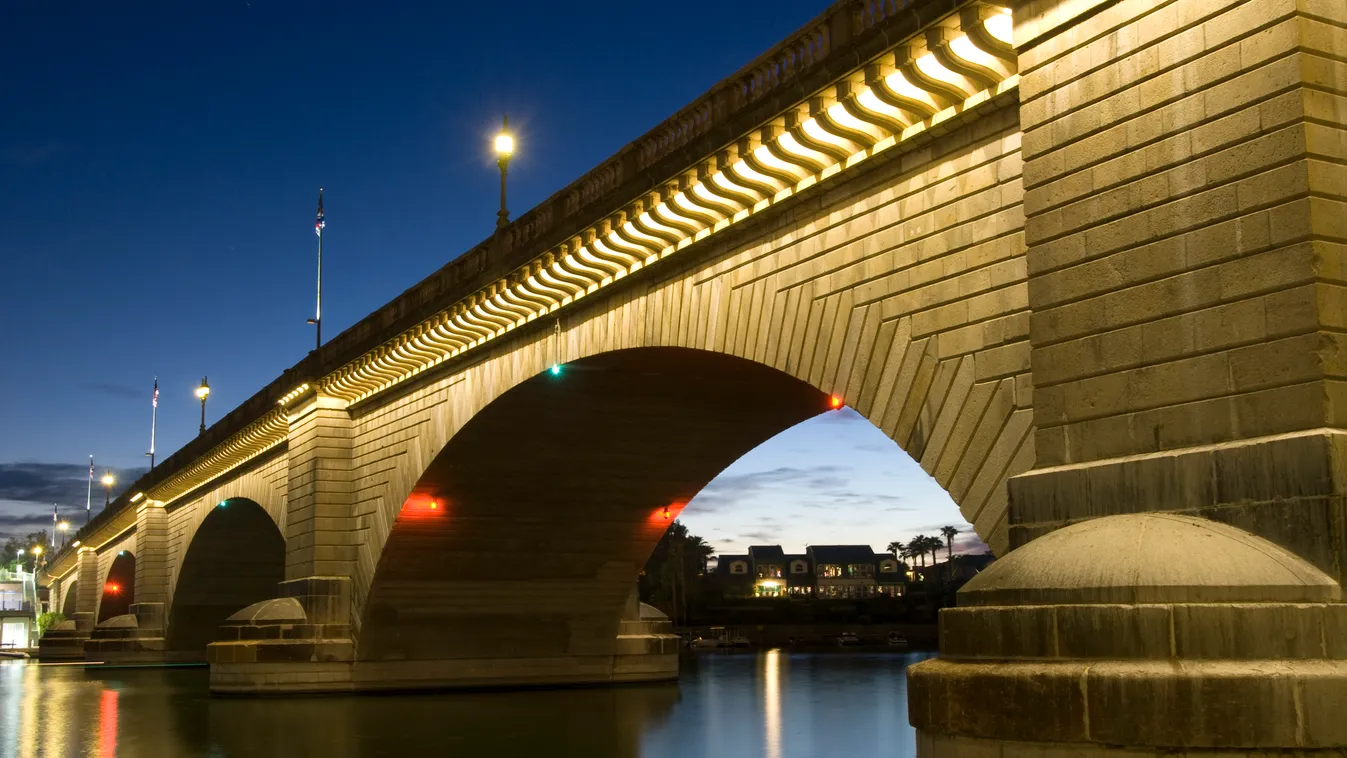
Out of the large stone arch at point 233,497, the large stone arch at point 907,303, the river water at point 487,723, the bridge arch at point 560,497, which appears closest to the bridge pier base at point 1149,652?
the large stone arch at point 907,303

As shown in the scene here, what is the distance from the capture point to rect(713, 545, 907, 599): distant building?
129125mm

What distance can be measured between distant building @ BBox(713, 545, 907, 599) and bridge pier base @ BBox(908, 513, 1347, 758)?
120m

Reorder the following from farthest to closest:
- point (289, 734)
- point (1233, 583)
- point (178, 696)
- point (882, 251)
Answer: point (178, 696) → point (289, 734) → point (882, 251) → point (1233, 583)

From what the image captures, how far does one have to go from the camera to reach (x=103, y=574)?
→ 3088 inches

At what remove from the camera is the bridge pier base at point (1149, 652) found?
26.5 ft

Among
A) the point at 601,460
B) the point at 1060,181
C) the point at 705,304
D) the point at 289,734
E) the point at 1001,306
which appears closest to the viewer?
the point at 1060,181

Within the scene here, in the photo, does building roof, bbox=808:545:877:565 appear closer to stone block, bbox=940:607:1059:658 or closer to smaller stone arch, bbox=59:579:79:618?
smaller stone arch, bbox=59:579:79:618

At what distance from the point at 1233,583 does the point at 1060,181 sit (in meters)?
4.00

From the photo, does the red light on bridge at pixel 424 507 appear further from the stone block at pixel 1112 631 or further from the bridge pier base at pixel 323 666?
the stone block at pixel 1112 631

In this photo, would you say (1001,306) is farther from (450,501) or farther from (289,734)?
(450,501)

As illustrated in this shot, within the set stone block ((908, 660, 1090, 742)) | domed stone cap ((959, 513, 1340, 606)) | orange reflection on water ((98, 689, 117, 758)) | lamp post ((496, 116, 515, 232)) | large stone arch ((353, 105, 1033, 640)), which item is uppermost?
lamp post ((496, 116, 515, 232))

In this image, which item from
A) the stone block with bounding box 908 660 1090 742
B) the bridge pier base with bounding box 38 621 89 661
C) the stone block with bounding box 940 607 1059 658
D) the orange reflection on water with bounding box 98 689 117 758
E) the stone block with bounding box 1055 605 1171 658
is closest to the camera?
the stone block with bounding box 1055 605 1171 658

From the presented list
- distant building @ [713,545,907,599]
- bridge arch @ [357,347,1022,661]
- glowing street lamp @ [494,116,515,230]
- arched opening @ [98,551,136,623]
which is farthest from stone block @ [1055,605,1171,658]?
distant building @ [713,545,907,599]

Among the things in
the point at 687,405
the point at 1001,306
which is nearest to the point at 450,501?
the point at 687,405
